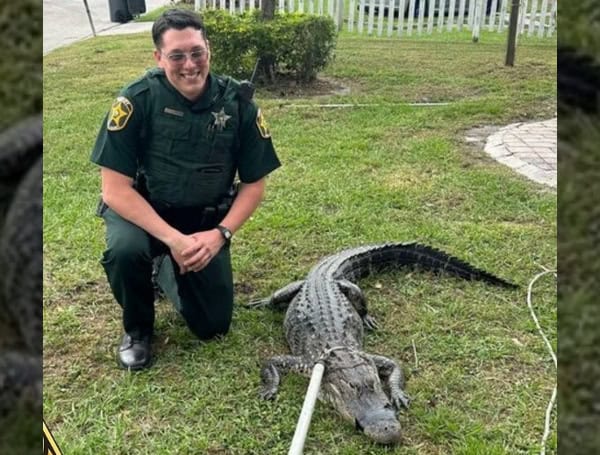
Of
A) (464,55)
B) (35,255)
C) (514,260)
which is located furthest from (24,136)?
(464,55)

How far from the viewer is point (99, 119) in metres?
5.05

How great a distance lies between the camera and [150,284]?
89.7 inches

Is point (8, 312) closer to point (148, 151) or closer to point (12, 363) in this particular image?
point (12, 363)

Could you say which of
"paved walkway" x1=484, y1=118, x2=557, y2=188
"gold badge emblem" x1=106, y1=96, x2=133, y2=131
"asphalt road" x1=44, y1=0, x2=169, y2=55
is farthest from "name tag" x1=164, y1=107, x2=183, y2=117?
"paved walkway" x1=484, y1=118, x2=557, y2=188

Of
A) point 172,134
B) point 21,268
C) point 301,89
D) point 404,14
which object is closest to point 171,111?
point 172,134

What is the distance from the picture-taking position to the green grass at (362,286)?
1948mm

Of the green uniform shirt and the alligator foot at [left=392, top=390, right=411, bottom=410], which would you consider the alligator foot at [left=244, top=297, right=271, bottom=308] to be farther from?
the alligator foot at [left=392, top=390, right=411, bottom=410]

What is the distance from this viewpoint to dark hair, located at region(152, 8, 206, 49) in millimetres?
2121

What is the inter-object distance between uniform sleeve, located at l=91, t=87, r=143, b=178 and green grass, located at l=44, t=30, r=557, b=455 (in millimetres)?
630

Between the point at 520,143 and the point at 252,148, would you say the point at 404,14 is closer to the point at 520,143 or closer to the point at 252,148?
the point at 520,143

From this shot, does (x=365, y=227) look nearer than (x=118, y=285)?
No

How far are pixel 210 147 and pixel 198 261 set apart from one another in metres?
0.38

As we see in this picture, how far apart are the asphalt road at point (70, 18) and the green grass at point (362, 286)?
2.05 feet

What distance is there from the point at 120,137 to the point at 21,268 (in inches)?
67.0
